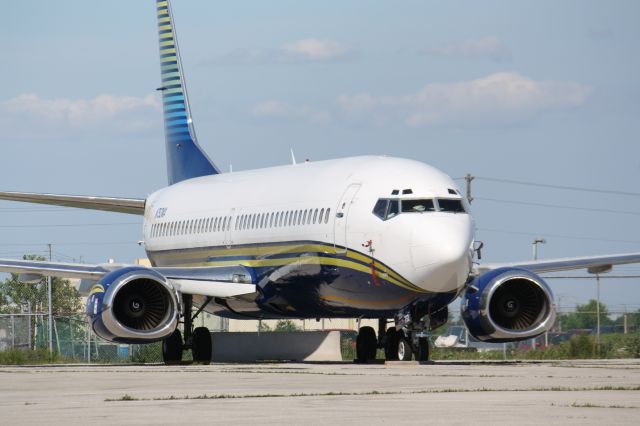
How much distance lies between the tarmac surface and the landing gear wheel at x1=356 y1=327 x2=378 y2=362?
20.8ft

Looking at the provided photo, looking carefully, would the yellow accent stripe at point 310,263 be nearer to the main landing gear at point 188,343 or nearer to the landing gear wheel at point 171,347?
the main landing gear at point 188,343

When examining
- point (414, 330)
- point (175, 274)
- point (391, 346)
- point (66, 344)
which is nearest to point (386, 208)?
point (414, 330)

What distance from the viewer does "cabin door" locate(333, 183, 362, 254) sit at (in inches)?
1117

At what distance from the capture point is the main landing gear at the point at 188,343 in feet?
108

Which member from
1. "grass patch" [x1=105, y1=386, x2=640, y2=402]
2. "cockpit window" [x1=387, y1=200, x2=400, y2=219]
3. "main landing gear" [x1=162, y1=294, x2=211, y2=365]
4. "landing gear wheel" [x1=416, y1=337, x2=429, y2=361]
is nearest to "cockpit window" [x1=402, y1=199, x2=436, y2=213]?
"cockpit window" [x1=387, y1=200, x2=400, y2=219]

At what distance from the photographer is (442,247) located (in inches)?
1030

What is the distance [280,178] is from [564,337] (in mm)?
24856

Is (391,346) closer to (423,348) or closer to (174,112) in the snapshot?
(423,348)

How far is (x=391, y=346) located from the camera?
3022 cm

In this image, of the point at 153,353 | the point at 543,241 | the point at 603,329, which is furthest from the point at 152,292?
the point at 543,241

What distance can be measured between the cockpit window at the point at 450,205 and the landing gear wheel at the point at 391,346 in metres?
3.93

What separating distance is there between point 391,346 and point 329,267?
2.41 metres

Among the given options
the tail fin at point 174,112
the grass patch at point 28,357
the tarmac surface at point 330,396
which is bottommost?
the tarmac surface at point 330,396

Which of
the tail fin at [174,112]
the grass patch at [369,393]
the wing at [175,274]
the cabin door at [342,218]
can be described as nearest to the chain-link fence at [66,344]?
the wing at [175,274]
